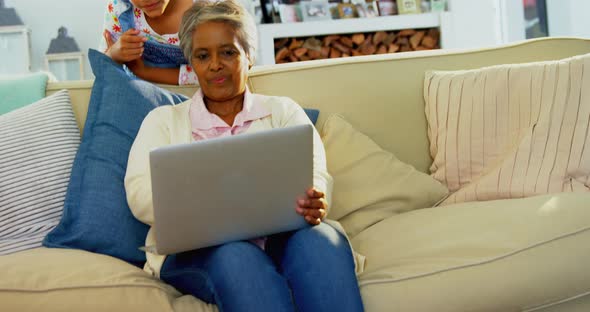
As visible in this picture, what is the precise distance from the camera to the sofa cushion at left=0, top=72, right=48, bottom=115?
2137 millimetres

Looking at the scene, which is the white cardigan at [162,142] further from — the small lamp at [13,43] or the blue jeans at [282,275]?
the small lamp at [13,43]

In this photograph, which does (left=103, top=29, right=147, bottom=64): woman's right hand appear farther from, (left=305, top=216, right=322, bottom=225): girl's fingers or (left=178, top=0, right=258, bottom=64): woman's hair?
(left=305, top=216, right=322, bottom=225): girl's fingers

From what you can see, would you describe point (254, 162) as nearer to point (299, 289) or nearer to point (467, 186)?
point (299, 289)

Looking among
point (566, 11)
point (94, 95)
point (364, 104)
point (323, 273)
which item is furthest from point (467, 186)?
point (566, 11)

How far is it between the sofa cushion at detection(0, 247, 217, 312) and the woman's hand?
0.26 metres

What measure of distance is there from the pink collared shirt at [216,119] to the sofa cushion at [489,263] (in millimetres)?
460

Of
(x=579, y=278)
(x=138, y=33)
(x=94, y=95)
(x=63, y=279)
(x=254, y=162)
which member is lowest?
(x=579, y=278)

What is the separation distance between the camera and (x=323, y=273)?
59.9 inches

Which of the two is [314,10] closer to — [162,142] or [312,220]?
[162,142]

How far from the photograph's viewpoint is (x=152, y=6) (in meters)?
2.28

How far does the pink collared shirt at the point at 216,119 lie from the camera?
6.28 ft

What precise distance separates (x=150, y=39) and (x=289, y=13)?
3071 millimetres

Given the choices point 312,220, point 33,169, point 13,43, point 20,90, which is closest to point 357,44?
point 13,43

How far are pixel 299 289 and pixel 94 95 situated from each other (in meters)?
0.88
